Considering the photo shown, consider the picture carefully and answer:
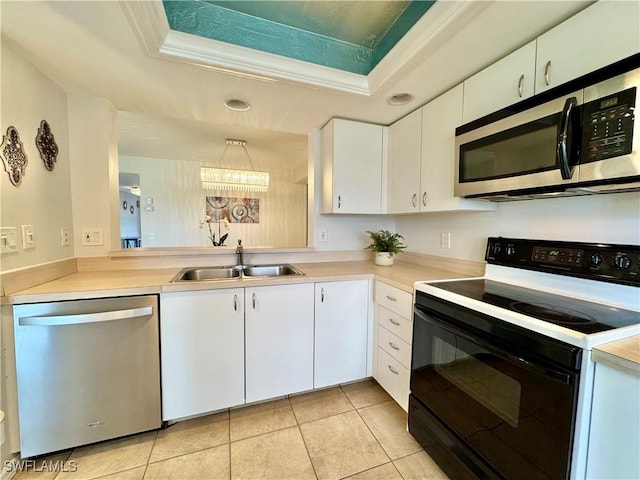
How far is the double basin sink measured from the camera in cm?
197

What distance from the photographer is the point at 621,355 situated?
28.4 inches

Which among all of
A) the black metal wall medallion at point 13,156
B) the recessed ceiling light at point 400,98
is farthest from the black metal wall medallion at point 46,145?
the recessed ceiling light at point 400,98

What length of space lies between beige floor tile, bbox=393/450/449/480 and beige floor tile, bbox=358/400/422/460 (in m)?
0.03

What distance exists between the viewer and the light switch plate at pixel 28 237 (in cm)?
137

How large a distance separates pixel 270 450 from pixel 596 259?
5.87 feet

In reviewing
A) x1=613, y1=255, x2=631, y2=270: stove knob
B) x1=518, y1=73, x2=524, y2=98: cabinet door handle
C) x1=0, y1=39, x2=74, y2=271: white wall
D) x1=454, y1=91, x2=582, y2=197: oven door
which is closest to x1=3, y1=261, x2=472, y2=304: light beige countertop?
x1=0, y1=39, x2=74, y2=271: white wall

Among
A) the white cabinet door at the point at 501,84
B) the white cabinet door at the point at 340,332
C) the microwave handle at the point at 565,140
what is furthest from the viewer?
the white cabinet door at the point at 340,332

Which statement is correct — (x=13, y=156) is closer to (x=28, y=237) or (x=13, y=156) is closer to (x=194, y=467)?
(x=28, y=237)

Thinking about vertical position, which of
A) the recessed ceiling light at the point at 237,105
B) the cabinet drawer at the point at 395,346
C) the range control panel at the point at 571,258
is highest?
the recessed ceiling light at the point at 237,105

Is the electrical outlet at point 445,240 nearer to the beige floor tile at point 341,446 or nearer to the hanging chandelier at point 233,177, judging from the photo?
the beige floor tile at point 341,446

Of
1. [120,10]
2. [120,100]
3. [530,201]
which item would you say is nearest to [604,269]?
[530,201]

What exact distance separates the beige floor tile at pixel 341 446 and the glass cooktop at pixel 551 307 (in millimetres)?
963

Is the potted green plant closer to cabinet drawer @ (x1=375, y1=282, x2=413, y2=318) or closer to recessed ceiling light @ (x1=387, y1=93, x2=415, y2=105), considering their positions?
cabinet drawer @ (x1=375, y1=282, x2=413, y2=318)

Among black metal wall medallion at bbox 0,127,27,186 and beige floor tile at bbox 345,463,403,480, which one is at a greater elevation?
black metal wall medallion at bbox 0,127,27,186
